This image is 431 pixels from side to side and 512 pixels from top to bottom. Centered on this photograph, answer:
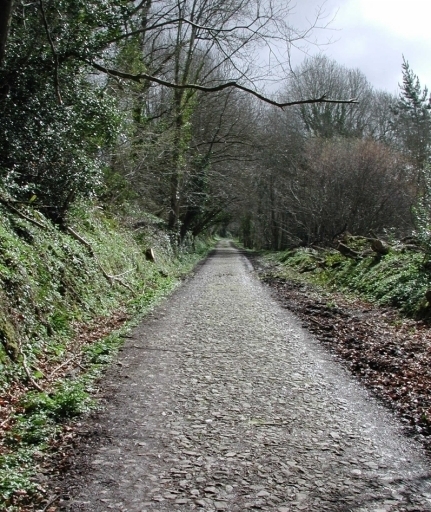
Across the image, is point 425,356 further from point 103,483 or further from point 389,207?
point 389,207

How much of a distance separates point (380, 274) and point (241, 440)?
1119 cm

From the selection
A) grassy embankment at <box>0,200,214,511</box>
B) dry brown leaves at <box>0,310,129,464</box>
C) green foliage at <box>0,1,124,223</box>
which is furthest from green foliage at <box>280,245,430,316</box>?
green foliage at <box>0,1,124,223</box>

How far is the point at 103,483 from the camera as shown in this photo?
160 inches

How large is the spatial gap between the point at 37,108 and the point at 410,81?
1559 inches

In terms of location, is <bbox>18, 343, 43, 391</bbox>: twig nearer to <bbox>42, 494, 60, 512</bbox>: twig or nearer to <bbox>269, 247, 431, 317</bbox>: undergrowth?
<bbox>42, 494, 60, 512</bbox>: twig

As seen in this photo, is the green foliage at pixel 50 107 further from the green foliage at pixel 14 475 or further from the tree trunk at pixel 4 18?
the green foliage at pixel 14 475

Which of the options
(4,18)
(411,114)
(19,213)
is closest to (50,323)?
(19,213)

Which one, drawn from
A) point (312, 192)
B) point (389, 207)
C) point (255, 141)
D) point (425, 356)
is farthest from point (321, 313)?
point (255, 141)

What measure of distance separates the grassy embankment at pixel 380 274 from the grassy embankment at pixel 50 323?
6.09m

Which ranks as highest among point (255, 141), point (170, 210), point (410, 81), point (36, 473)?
point (410, 81)

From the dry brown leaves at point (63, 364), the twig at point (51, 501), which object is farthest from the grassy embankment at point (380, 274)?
the twig at point (51, 501)

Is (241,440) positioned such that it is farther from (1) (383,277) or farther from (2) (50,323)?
(1) (383,277)

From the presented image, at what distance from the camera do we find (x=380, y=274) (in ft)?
49.5

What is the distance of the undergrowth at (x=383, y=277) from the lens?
12016 millimetres
